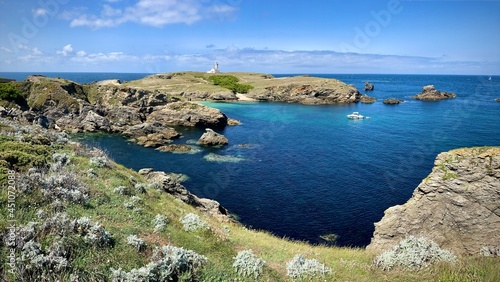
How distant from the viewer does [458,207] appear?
69.7 ft

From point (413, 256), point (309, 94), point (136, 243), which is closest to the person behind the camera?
point (136, 243)

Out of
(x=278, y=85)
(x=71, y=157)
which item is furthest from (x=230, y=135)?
(x=278, y=85)

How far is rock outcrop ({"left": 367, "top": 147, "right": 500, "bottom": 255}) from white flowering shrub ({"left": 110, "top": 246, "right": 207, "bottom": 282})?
15.9 m

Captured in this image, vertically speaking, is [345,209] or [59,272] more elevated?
[59,272]

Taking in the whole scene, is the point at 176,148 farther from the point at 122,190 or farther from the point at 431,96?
the point at 431,96

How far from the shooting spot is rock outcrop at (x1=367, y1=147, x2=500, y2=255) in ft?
66.1

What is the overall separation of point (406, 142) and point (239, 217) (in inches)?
1927

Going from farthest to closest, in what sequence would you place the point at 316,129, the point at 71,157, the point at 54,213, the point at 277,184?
the point at 316,129 < the point at 277,184 < the point at 71,157 < the point at 54,213

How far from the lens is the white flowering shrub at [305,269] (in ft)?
40.6

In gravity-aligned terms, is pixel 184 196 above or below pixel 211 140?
above

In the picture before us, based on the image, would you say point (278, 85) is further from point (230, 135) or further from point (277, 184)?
point (277, 184)

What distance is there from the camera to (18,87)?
81.2 metres

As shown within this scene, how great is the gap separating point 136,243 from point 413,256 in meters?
12.2

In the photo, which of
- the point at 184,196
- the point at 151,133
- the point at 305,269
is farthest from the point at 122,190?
the point at 151,133
